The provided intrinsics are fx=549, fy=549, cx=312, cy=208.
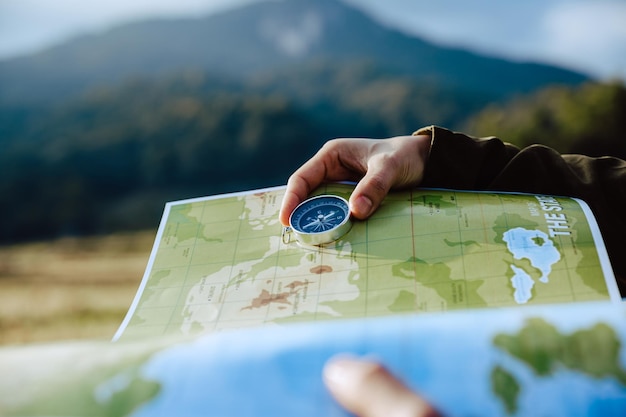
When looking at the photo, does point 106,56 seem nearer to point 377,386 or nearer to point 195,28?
point 195,28

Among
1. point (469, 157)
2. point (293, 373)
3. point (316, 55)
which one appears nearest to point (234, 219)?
point (469, 157)

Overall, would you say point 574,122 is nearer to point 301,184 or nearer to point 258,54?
point 301,184

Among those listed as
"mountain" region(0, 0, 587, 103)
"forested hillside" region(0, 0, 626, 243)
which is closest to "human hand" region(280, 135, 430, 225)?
"forested hillside" region(0, 0, 626, 243)

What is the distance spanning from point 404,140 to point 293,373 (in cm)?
79

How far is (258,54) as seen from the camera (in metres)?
26.8

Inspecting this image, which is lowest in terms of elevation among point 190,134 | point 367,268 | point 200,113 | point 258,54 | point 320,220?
point 367,268

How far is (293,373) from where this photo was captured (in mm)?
629

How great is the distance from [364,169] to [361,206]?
227mm

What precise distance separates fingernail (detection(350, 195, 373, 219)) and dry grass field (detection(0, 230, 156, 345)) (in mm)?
1642

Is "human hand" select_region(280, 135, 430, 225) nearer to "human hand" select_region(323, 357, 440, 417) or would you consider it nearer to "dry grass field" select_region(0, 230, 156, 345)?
"human hand" select_region(323, 357, 440, 417)

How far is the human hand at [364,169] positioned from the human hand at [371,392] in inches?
22.2

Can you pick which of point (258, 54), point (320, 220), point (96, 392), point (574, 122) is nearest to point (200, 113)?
point (574, 122)

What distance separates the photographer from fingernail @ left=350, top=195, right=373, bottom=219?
1135mm

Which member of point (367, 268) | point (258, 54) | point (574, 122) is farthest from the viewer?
point (258, 54)
